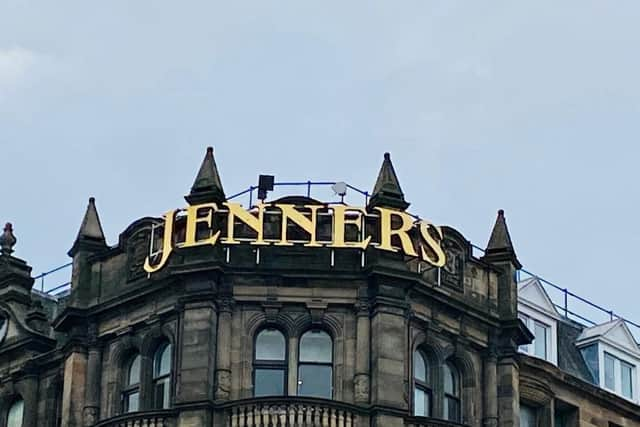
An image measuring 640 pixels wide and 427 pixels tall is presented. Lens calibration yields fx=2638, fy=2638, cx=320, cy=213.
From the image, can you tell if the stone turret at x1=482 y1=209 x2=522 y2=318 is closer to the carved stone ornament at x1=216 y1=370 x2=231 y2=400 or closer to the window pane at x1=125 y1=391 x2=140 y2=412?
the carved stone ornament at x1=216 y1=370 x2=231 y2=400

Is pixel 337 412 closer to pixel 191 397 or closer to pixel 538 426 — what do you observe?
pixel 191 397

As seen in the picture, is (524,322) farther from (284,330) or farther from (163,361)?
(163,361)

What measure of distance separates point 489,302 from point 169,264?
33.2ft

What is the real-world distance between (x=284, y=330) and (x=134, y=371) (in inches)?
201

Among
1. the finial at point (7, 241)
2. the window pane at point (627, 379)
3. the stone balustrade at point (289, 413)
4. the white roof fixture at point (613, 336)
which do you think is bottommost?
the stone balustrade at point (289, 413)

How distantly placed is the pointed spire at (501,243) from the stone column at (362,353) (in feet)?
21.0

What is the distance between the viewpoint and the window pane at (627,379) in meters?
89.2

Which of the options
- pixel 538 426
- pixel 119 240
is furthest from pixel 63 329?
pixel 538 426

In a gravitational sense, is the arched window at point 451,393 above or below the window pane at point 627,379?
below

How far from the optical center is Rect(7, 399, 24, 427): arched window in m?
84.7

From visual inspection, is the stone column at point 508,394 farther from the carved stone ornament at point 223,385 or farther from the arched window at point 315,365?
the carved stone ornament at point 223,385

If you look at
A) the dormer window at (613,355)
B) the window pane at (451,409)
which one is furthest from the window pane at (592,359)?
the window pane at (451,409)

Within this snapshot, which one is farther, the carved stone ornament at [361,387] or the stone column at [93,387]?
the stone column at [93,387]

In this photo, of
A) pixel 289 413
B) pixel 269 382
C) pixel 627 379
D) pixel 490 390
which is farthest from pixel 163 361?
pixel 627 379
